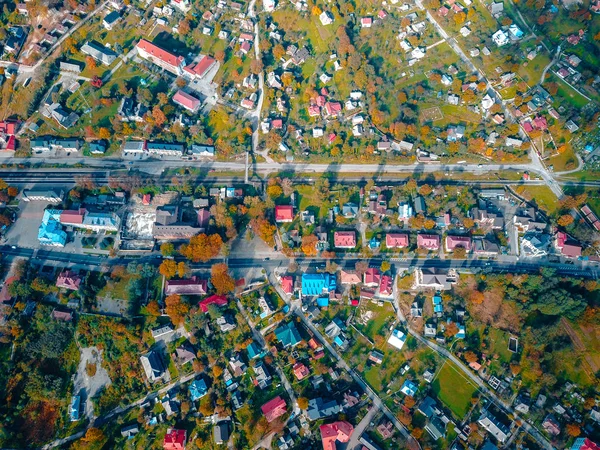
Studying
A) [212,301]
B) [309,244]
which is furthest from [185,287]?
[309,244]

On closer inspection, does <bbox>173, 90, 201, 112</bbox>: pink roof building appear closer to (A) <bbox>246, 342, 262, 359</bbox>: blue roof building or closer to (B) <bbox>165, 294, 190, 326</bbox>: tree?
(B) <bbox>165, 294, 190, 326</bbox>: tree

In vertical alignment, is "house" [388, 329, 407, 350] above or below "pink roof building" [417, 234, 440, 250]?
below

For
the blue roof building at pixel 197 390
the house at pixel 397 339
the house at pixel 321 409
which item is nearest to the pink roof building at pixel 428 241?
the house at pixel 397 339

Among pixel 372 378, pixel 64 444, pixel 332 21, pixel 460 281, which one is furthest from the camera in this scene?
pixel 332 21

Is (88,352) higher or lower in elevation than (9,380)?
higher

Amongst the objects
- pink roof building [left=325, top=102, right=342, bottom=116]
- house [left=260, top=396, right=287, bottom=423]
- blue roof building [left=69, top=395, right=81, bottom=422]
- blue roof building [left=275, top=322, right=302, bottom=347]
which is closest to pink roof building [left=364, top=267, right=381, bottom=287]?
blue roof building [left=275, top=322, right=302, bottom=347]

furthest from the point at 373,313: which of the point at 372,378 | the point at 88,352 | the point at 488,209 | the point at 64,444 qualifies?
the point at 64,444

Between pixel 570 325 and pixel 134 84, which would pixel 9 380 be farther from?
pixel 570 325
